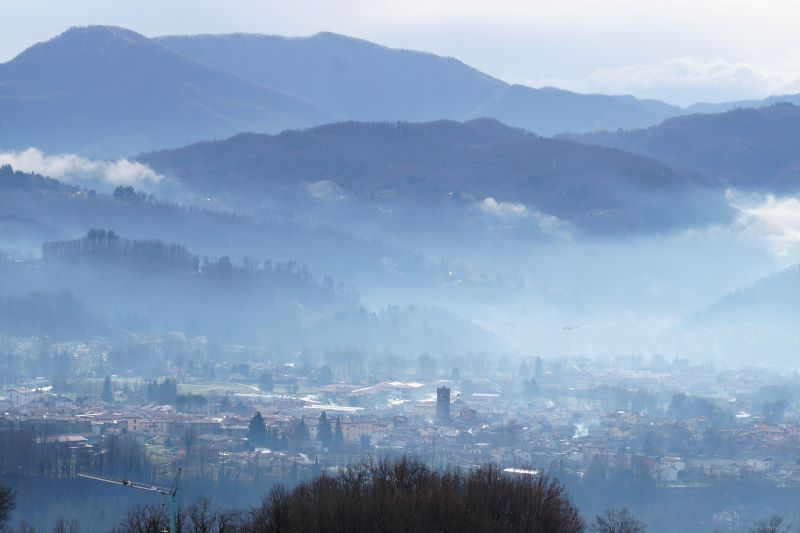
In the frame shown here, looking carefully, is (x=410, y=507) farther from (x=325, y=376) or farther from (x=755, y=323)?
(x=755, y=323)

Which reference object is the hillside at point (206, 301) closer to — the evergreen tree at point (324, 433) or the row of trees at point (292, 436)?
the evergreen tree at point (324, 433)

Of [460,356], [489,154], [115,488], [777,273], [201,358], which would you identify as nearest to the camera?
[115,488]

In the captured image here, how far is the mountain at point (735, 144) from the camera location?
531ft

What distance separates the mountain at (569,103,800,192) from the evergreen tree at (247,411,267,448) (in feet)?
347

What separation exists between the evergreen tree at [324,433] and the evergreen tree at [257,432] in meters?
1.80

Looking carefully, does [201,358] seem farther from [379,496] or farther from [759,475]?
[379,496]

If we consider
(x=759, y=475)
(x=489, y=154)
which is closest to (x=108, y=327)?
(x=759, y=475)

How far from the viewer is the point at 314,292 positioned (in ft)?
374

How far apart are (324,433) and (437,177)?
100480mm

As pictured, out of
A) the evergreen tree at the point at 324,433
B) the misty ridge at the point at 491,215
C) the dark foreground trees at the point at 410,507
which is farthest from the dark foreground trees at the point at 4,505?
the misty ridge at the point at 491,215

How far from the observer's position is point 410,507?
29.7 meters

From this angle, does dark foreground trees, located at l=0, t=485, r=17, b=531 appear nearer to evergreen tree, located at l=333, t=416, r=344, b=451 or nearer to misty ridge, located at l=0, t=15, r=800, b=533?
misty ridge, located at l=0, t=15, r=800, b=533

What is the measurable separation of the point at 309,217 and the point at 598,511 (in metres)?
106

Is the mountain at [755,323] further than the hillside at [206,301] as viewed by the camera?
Yes
